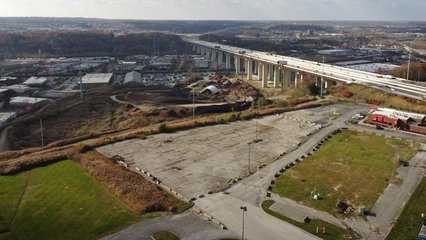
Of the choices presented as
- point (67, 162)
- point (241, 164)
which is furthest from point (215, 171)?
point (67, 162)

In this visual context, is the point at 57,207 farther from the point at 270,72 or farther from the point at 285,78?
the point at 270,72

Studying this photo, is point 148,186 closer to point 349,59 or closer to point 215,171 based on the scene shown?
point 215,171

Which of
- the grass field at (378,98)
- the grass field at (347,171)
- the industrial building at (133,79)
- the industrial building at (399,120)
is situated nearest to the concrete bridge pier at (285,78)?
the grass field at (378,98)

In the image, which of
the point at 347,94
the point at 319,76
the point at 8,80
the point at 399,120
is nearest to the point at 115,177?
the point at 399,120

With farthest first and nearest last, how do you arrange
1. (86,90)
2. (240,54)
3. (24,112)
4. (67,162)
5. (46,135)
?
1. (240,54)
2. (86,90)
3. (24,112)
4. (46,135)
5. (67,162)

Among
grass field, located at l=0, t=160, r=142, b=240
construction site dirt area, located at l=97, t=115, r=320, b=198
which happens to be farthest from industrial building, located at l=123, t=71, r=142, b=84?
grass field, located at l=0, t=160, r=142, b=240

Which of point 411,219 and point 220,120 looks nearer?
point 411,219

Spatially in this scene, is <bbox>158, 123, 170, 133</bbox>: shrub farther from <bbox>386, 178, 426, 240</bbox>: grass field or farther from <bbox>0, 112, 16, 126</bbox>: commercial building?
<bbox>0, 112, 16, 126</bbox>: commercial building
